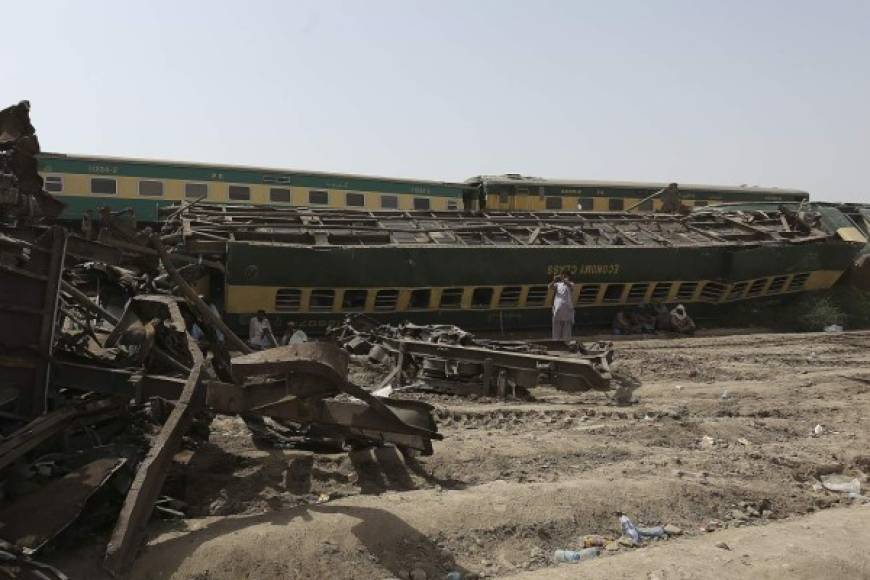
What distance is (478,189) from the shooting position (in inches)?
954

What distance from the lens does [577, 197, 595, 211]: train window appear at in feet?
80.9

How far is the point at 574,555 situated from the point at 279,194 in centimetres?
1863

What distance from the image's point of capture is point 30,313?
4.58 meters

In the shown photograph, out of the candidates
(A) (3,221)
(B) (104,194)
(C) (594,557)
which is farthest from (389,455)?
(B) (104,194)

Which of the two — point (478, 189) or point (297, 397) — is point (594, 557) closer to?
point (297, 397)

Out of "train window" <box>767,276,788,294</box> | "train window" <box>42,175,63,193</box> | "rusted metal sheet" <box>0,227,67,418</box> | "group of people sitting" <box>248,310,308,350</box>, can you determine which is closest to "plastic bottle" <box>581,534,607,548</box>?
"rusted metal sheet" <box>0,227,67,418</box>

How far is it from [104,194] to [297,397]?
693 inches

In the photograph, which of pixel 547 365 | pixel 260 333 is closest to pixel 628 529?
pixel 547 365

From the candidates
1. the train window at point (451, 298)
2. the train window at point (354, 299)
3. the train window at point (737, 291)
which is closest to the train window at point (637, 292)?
the train window at point (737, 291)

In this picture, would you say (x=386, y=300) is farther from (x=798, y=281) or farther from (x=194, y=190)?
(x=798, y=281)

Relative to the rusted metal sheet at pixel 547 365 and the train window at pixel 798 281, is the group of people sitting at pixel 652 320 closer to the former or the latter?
the train window at pixel 798 281

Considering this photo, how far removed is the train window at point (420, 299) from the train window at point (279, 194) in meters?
9.25

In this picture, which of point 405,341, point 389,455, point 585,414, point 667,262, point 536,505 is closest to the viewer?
point 536,505

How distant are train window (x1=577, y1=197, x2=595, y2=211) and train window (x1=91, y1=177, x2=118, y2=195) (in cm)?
1481
